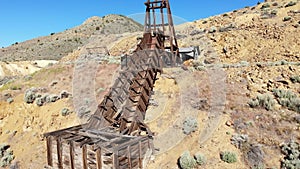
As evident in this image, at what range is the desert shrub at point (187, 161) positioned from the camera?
34.0 feet

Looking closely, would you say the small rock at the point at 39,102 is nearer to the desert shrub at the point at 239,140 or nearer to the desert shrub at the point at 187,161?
the desert shrub at the point at 187,161

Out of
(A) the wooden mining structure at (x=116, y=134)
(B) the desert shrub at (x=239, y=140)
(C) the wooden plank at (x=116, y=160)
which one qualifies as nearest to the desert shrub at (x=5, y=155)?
(A) the wooden mining structure at (x=116, y=134)

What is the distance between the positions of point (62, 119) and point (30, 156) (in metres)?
3.22

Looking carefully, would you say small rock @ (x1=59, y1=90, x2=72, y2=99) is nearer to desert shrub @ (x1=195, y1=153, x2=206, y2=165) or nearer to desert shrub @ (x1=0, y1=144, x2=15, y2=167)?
desert shrub @ (x1=0, y1=144, x2=15, y2=167)

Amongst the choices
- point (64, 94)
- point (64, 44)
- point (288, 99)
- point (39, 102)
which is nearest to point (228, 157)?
point (288, 99)

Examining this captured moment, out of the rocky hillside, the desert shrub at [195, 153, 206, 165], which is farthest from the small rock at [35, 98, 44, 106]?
the rocky hillside

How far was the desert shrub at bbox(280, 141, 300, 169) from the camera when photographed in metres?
9.38

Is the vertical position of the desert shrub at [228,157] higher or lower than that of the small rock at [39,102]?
lower

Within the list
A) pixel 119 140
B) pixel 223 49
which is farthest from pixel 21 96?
pixel 223 49

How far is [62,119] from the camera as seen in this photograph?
16656mm

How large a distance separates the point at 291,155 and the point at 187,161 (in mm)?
4253

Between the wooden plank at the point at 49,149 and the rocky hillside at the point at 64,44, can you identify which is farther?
the rocky hillside at the point at 64,44

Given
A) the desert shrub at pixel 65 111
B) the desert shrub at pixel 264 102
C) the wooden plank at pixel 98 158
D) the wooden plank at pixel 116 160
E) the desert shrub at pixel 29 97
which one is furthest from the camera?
the desert shrub at pixel 29 97

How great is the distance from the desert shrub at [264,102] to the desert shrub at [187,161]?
17.2 ft
